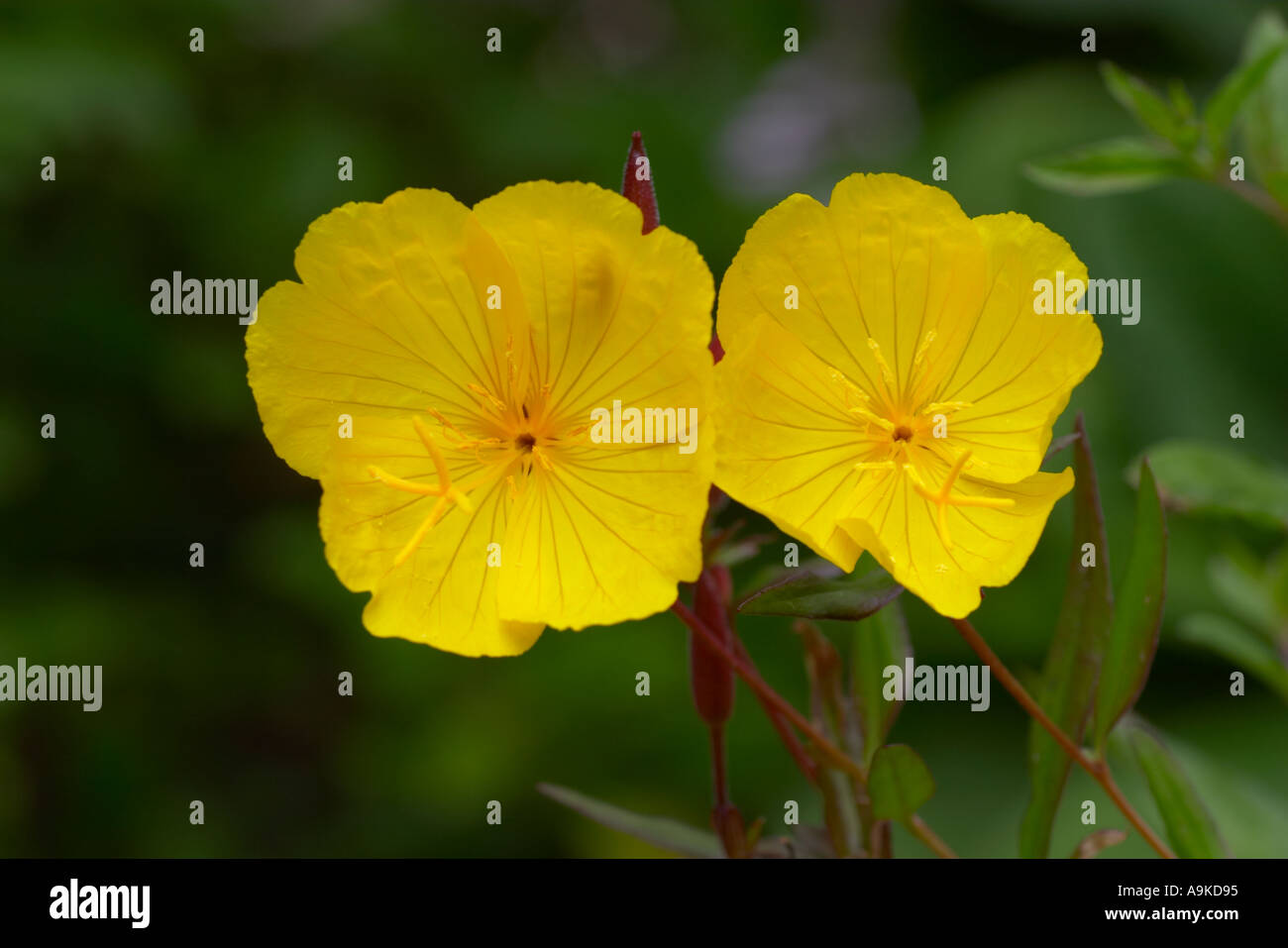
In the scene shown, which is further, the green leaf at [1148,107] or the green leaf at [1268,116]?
the green leaf at [1268,116]

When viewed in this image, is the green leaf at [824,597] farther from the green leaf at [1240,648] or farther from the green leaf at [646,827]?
the green leaf at [1240,648]

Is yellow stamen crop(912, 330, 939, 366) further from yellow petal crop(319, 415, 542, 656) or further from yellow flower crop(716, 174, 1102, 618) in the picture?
yellow petal crop(319, 415, 542, 656)

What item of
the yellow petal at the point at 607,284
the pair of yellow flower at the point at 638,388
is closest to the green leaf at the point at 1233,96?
the pair of yellow flower at the point at 638,388

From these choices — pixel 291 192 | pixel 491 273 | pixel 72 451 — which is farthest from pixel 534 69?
pixel 491 273

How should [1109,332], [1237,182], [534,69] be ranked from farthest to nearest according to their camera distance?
[534,69]
[1109,332]
[1237,182]

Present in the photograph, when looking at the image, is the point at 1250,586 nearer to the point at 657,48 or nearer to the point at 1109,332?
the point at 1109,332

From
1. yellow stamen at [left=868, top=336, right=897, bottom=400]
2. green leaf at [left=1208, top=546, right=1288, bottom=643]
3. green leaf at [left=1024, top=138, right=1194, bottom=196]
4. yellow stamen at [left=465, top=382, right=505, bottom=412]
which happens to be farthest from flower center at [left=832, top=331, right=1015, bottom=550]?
green leaf at [left=1208, top=546, right=1288, bottom=643]

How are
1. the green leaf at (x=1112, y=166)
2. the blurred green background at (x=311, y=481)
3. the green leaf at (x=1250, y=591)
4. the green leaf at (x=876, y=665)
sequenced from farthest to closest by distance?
the blurred green background at (x=311, y=481), the green leaf at (x=1250, y=591), the green leaf at (x=1112, y=166), the green leaf at (x=876, y=665)
